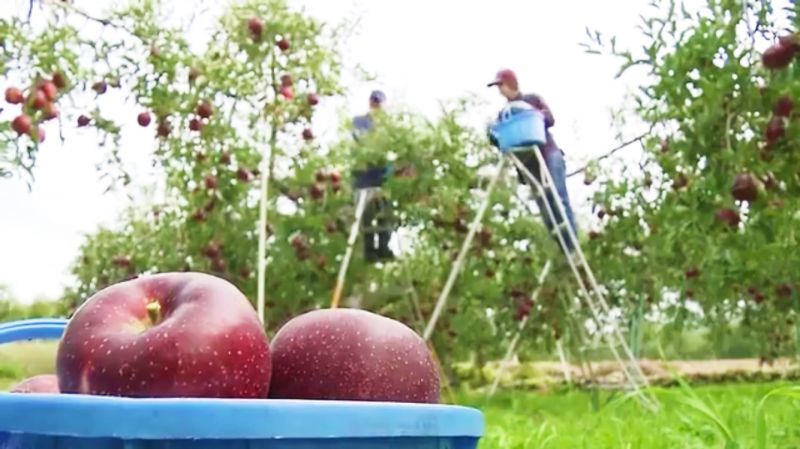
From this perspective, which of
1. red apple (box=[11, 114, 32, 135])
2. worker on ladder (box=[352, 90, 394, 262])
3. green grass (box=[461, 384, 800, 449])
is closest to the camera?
green grass (box=[461, 384, 800, 449])

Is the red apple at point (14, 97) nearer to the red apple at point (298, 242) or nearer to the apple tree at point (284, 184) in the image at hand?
the apple tree at point (284, 184)

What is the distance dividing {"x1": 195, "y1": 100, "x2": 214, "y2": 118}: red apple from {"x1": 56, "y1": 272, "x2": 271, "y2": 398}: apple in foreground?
136 inches

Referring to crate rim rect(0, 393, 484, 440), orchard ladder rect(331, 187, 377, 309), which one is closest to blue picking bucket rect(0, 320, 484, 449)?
crate rim rect(0, 393, 484, 440)

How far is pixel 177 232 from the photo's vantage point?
5164 millimetres

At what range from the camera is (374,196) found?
16.4 ft

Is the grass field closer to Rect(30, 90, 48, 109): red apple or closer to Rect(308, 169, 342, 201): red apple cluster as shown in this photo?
Rect(30, 90, 48, 109): red apple

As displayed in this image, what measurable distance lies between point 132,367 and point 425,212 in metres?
4.27

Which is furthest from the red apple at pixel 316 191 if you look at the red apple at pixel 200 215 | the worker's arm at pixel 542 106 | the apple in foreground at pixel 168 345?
the apple in foreground at pixel 168 345

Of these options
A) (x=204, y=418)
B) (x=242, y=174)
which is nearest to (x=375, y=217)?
(x=242, y=174)

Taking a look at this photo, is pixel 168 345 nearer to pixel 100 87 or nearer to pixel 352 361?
pixel 352 361

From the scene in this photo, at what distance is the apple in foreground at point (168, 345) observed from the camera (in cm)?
85

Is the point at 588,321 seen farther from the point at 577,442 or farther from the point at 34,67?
the point at 577,442

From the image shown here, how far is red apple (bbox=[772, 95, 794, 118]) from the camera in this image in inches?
103

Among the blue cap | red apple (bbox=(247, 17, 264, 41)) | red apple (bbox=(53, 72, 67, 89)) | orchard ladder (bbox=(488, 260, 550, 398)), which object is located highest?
red apple (bbox=(247, 17, 264, 41))
